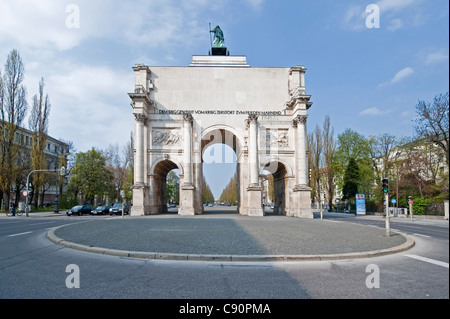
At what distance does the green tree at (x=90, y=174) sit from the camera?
48.0m

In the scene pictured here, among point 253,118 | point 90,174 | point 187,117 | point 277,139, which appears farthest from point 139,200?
point 90,174

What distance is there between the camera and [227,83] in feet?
114

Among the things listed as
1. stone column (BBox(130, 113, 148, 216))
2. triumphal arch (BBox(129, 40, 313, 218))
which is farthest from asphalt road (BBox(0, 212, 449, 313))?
triumphal arch (BBox(129, 40, 313, 218))

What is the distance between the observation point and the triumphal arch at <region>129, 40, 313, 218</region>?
31031mm

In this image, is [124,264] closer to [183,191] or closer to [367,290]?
[367,290]

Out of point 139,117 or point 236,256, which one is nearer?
point 236,256

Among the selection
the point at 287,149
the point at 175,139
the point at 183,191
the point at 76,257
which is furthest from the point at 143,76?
the point at 76,257

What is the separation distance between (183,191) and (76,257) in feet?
74.0

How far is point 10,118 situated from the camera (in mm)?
38844

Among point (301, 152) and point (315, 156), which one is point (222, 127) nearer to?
point (301, 152)

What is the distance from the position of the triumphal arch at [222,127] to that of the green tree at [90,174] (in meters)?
17.9

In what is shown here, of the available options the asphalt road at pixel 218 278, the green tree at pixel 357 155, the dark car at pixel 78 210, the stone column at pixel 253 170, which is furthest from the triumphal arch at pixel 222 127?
the asphalt road at pixel 218 278

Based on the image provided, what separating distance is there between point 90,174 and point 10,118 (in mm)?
13798

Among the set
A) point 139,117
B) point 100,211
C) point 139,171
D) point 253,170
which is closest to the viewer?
point 139,171
